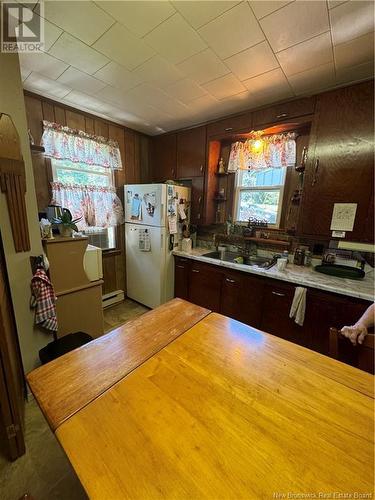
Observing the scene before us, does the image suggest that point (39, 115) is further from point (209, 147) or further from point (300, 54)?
point (300, 54)

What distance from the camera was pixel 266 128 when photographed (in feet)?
7.22

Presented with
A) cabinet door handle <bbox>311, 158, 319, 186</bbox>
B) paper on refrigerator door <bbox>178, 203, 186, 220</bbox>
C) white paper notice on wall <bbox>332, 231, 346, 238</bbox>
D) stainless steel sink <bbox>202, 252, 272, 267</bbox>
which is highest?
cabinet door handle <bbox>311, 158, 319, 186</bbox>

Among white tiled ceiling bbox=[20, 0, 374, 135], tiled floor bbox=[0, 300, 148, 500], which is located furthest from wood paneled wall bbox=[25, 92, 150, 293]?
tiled floor bbox=[0, 300, 148, 500]

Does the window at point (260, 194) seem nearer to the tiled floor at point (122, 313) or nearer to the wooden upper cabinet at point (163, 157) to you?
the wooden upper cabinet at point (163, 157)

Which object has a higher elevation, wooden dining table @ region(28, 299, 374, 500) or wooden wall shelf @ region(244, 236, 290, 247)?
wooden wall shelf @ region(244, 236, 290, 247)

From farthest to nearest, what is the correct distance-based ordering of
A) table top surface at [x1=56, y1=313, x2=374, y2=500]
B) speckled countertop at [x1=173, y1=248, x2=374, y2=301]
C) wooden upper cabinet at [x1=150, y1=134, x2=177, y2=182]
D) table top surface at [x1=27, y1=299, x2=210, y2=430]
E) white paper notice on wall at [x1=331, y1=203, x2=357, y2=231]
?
1. wooden upper cabinet at [x1=150, y1=134, x2=177, y2=182]
2. white paper notice on wall at [x1=331, y1=203, x2=357, y2=231]
3. speckled countertop at [x1=173, y1=248, x2=374, y2=301]
4. table top surface at [x1=27, y1=299, x2=210, y2=430]
5. table top surface at [x1=56, y1=313, x2=374, y2=500]

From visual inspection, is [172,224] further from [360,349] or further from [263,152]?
[360,349]

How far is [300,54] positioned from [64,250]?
2333 millimetres

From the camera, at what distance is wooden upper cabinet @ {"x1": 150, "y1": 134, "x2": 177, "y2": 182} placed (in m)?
2.98

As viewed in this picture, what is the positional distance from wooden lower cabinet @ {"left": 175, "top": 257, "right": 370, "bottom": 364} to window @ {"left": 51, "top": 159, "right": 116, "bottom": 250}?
1.08 meters

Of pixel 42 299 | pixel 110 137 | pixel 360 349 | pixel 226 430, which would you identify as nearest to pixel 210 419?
pixel 226 430

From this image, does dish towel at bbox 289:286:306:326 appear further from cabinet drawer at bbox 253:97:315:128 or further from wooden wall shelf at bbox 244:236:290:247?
cabinet drawer at bbox 253:97:315:128

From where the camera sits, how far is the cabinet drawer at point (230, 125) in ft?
7.48

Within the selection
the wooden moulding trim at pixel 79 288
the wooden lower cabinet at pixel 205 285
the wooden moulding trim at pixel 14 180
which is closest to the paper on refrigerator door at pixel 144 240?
the wooden lower cabinet at pixel 205 285
